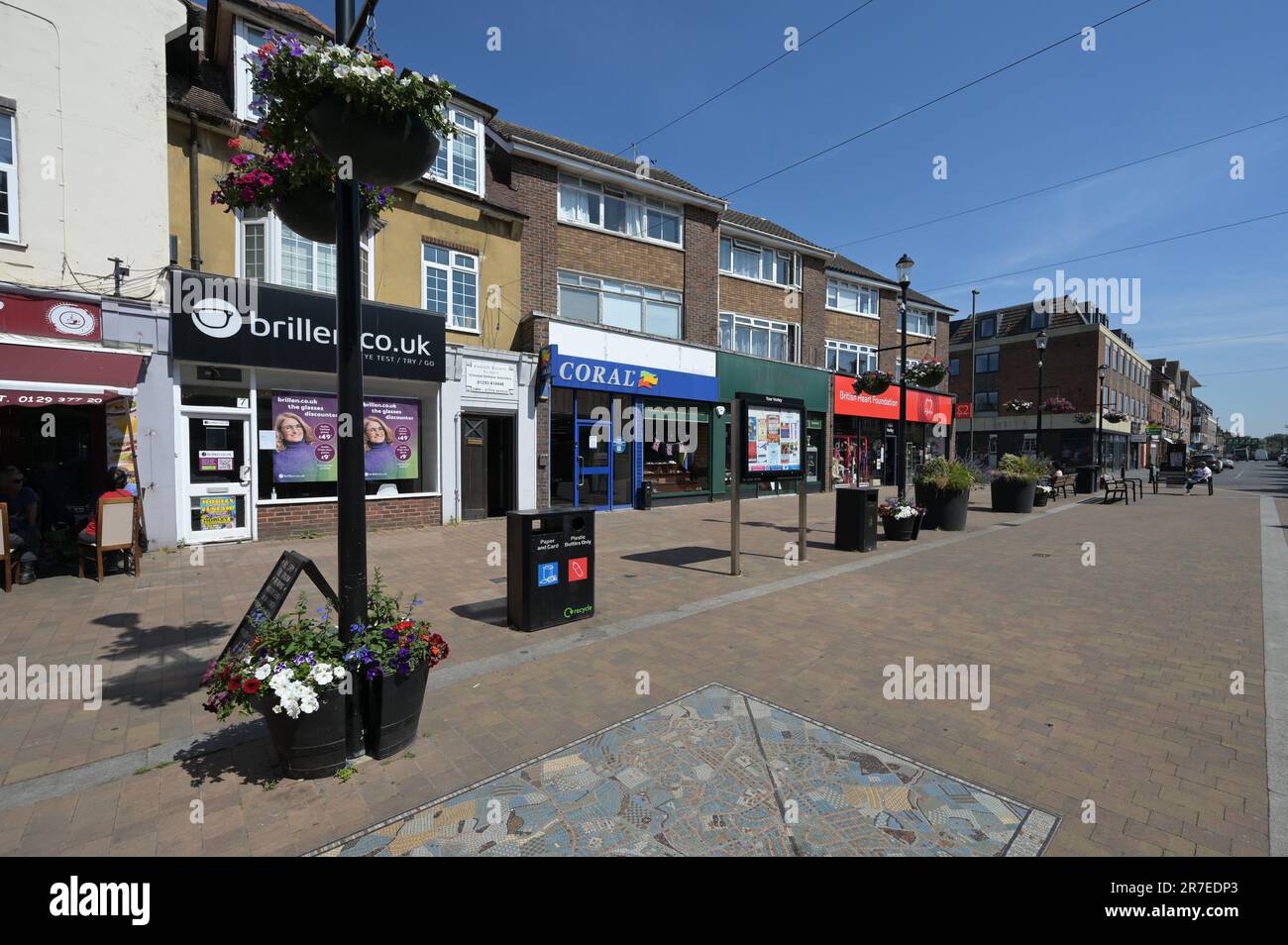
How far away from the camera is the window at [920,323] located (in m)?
28.8

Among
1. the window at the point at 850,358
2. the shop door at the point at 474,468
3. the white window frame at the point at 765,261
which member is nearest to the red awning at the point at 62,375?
the shop door at the point at 474,468

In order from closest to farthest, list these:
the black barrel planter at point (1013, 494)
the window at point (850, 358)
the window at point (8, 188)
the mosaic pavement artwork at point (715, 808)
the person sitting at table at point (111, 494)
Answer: the mosaic pavement artwork at point (715, 808) → the person sitting at table at point (111, 494) → the window at point (8, 188) → the black barrel planter at point (1013, 494) → the window at point (850, 358)

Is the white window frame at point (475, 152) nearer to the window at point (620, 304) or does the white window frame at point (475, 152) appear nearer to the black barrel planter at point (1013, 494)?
the window at point (620, 304)

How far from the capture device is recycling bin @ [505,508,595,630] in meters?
5.58

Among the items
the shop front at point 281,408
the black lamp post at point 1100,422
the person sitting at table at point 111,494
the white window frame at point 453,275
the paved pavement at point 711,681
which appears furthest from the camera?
the black lamp post at point 1100,422

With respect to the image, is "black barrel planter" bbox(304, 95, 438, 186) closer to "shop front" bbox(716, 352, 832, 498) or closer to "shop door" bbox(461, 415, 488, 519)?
"shop door" bbox(461, 415, 488, 519)

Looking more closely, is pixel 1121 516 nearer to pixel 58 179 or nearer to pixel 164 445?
pixel 164 445

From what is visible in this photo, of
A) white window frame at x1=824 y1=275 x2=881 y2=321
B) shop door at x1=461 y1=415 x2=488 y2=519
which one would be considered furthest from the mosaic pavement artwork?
white window frame at x1=824 y1=275 x2=881 y2=321

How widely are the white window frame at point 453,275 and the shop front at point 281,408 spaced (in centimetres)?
99

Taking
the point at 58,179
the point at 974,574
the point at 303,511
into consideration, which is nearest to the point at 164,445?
the point at 303,511

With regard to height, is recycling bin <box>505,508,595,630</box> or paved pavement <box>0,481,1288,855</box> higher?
recycling bin <box>505,508,595,630</box>

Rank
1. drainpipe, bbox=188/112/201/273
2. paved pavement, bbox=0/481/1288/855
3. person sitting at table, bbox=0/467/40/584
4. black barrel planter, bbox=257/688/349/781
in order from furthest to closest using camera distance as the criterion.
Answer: drainpipe, bbox=188/112/201/273
person sitting at table, bbox=0/467/40/584
black barrel planter, bbox=257/688/349/781
paved pavement, bbox=0/481/1288/855

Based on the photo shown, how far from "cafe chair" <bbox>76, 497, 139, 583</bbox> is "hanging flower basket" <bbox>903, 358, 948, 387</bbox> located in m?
14.2

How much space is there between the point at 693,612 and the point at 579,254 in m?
12.2
